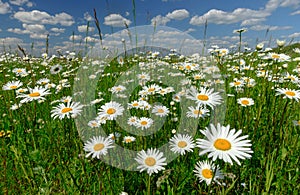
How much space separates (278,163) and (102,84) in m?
3.31

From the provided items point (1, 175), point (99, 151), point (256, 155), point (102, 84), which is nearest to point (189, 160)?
point (256, 155)

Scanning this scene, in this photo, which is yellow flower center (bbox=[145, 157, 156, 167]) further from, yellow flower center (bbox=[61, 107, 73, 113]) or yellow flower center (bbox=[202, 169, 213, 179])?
yellow flower center (bbox=[61, 107, 73, 113])

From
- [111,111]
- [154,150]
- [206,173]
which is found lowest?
[206,173]

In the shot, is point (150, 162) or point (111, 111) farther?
point (111, 111)

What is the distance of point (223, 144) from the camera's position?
1045mm

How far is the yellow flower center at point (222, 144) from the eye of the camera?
103 cm

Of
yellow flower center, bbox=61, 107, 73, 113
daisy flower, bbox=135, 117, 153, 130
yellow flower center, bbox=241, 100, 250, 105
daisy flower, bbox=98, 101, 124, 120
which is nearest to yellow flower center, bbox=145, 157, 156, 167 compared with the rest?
daisy flower, bbox=98, 101, 124, 120

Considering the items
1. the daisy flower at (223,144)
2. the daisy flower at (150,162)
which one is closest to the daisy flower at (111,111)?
the daisy flower at (150,162)

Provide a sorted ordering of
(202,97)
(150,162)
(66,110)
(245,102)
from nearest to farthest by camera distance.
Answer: (150,162), (202,97), (66,110), (245,102)

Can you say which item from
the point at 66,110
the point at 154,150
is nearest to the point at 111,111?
the point at 66,110

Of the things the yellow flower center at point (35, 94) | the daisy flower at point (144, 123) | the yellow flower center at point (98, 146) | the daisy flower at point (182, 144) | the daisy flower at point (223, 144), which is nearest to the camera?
the daisy flower at point (223, 144)

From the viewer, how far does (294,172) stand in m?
1.71

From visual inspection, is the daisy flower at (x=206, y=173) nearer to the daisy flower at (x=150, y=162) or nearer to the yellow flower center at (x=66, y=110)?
the daisy flower at (x=150, y=162)

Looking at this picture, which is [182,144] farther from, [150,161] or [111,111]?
[111,111]
